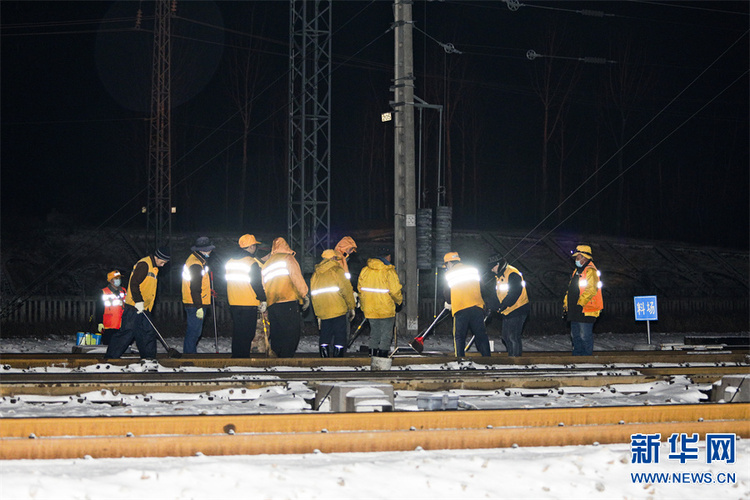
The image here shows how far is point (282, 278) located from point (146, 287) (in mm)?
2033

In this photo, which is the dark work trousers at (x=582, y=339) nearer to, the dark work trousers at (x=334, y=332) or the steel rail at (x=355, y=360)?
the steel rail at (x=355, y=360)

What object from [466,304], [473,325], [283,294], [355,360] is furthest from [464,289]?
[283,294]

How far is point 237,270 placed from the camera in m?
12.2

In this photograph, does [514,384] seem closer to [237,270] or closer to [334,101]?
[237,270]

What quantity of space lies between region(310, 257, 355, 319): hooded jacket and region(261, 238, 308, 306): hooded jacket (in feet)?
1.75

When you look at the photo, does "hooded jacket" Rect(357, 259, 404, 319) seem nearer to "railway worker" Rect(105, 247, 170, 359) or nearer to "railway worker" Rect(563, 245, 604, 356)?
"railway worker" Rect(563, 245, 604, 356)

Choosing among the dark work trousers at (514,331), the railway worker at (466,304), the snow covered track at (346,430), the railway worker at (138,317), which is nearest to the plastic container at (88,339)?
the railway worker at (138,317)

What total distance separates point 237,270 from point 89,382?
4.00 metres

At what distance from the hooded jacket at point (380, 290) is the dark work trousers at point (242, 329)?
1.86 meters

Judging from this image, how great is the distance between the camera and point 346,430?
277 inches

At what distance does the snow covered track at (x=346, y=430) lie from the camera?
6191mm

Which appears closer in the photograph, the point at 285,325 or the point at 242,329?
the point at 242,329

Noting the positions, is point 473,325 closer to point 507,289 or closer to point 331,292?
point 507,289

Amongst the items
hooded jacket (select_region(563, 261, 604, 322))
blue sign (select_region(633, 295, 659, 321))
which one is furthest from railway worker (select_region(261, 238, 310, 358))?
blue sign (select_region(633, 295, 659, 321))
